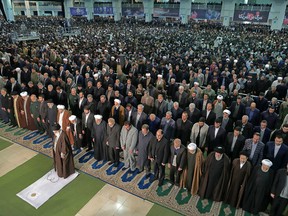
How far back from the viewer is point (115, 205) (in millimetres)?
5262

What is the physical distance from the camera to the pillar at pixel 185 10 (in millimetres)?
27672

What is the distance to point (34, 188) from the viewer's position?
18.7 ft

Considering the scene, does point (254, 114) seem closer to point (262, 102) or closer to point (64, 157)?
point (262, 102)

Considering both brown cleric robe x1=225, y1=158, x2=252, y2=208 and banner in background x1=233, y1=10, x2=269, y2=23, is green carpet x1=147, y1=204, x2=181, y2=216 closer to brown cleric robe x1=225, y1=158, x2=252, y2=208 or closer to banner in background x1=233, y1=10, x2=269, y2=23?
brown cleric robe x1=225, y1=158, x2=252, y2=208

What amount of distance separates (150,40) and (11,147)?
15.9 m

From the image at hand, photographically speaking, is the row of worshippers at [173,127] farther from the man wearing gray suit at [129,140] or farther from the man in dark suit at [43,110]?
the man wearing gray suit at [129,140]

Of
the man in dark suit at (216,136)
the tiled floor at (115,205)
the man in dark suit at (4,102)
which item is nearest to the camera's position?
the tiled floor at (115,205)

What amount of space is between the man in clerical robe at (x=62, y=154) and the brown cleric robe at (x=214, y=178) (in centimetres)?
320

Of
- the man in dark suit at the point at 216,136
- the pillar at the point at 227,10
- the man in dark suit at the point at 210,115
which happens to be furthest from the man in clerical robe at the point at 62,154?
the pillar at the point at 227,10

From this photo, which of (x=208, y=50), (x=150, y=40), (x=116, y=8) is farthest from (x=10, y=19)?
(x=208, y=50)

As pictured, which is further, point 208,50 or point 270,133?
point 208,50

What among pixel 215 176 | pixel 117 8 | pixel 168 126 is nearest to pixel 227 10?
pixel 117 8

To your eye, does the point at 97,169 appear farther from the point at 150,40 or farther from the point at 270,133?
the point at 150,40

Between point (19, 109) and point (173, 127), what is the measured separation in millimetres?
5197
